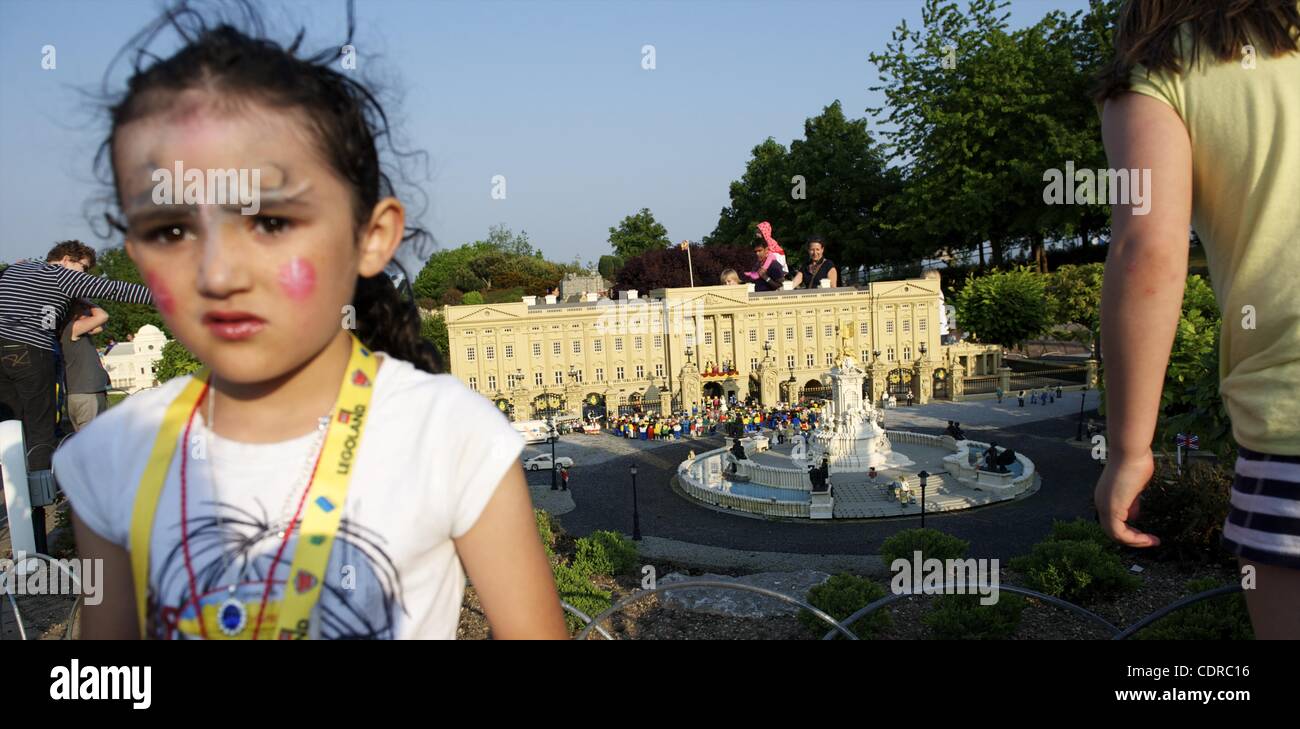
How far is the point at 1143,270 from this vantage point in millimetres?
2207

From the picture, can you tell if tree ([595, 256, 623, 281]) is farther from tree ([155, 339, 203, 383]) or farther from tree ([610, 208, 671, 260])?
tree ([155, 339, 203, 383])

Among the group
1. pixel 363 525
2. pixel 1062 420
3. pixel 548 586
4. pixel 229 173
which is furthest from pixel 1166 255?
pixel 1062 420

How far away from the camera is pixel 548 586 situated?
2051 mm

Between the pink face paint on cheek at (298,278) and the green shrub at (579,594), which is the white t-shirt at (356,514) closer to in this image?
the pink face paint on cheek at (298,278)

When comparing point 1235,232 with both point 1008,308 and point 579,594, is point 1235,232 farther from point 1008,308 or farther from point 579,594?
point 1008,308

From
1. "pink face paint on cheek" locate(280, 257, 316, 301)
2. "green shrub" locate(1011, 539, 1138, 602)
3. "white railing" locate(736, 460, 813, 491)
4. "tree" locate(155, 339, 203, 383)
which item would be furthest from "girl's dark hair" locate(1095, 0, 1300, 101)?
"tree" locate(155, 339, 203, 383)

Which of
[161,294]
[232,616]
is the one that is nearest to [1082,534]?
[232,616]

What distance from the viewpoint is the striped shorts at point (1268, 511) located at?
7.08 feet

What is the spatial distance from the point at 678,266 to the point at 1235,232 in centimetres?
7195

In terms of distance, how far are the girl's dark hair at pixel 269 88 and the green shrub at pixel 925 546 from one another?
14436 mm

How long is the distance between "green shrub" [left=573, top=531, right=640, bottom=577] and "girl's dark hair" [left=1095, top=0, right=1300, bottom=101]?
15674 millimetres
